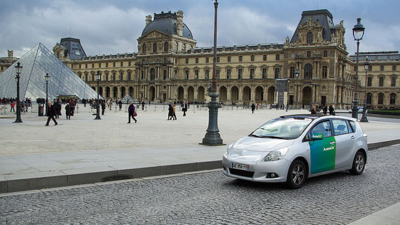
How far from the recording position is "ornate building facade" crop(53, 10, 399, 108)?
245 feet

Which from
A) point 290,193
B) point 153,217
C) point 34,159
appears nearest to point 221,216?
point 153,217

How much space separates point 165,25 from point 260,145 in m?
92.2

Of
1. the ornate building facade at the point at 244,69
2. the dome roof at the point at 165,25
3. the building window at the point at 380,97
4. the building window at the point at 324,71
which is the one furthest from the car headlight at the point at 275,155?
the building window at the point at 380,97

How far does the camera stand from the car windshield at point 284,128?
787 cm

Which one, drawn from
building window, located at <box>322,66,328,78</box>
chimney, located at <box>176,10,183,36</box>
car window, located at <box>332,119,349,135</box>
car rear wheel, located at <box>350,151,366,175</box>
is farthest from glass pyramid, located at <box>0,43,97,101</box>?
building window, located at <box>322,66,328,78</box>

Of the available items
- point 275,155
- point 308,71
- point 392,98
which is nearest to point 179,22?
point 308,71

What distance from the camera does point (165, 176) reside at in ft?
28.1

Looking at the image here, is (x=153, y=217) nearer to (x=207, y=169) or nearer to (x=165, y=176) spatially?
(x=165, y=176)

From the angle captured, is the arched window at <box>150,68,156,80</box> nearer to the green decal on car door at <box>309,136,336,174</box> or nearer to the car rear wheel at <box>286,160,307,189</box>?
the green decal on car door at <box>309,136,336,174</box>

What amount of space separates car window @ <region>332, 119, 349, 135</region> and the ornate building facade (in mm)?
56103

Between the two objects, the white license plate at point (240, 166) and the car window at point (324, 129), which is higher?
the car window at point (324, 129)

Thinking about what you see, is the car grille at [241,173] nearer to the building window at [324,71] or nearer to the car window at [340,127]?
the car window at [340,127]

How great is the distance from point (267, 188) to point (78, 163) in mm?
4487

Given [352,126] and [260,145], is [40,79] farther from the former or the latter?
[260,145]
